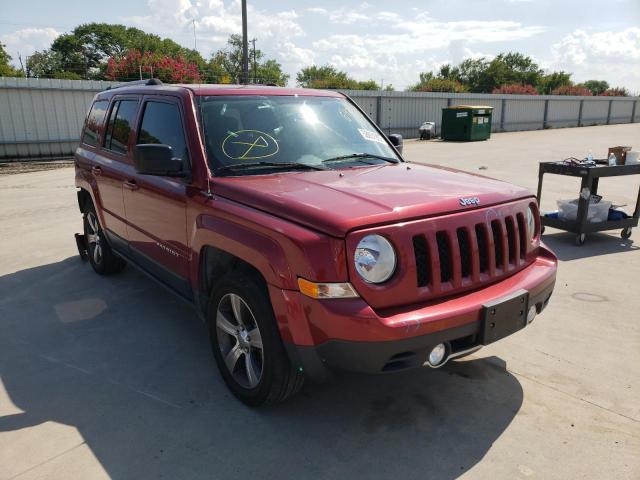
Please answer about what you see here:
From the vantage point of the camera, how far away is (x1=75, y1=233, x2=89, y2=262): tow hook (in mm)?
6008

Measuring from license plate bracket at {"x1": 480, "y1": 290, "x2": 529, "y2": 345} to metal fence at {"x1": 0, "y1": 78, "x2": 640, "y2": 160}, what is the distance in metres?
17.8

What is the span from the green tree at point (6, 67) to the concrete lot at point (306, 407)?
5560cm

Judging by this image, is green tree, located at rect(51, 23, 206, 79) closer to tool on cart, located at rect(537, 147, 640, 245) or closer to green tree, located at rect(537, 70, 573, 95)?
green tree, located at rect(537, 70, 573, 95)

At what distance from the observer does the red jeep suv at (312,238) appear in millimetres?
2480

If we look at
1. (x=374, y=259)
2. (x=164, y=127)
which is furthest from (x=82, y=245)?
(x=374, y=259)

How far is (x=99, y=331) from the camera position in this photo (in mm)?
4281

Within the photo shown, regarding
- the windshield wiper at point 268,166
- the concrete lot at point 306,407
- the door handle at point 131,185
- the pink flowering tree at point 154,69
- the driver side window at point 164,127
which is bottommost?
the concrete lot at point 306,407

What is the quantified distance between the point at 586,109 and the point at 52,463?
46863 mm

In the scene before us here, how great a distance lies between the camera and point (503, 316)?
2748 millimetres

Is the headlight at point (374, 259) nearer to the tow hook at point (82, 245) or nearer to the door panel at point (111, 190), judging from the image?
the door panel at point (111, 190)

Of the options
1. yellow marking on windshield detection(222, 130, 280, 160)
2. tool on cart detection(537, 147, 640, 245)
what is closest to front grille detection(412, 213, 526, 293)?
yellow marking on windshield detection(222, 130, 280, 160)

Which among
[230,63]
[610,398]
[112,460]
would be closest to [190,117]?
[112,460]

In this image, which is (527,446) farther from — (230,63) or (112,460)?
(230,63)

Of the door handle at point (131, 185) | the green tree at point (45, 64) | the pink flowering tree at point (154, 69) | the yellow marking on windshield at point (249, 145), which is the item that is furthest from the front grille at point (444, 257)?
the green tree at point (45, 64)
